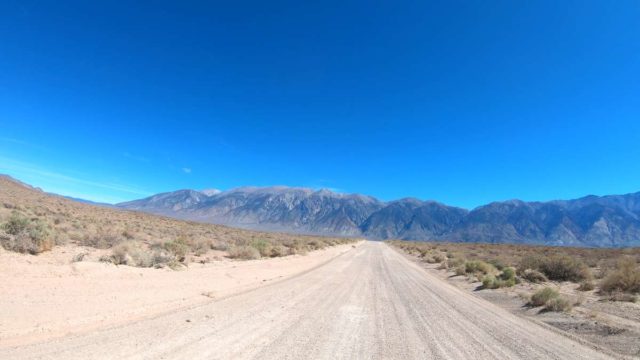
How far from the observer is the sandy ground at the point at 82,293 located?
660 centimetres

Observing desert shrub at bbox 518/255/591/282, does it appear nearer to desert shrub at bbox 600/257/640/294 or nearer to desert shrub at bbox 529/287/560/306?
desert shrub at bbox 600/257/640/294

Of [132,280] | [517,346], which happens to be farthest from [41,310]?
[517,346]

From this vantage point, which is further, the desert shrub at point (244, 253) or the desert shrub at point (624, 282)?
the desert shrub at point (244, 253)

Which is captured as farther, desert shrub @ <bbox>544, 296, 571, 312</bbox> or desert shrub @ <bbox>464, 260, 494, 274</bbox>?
desert shrub @ <bbox>464, 260, 494, 274</bbox>

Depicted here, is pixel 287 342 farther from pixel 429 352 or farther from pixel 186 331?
pixel 429 352

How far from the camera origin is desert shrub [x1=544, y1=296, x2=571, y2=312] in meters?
11.7

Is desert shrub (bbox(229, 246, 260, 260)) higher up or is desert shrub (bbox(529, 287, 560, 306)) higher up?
desert shrub (bbox(229, 246, 260, 260))

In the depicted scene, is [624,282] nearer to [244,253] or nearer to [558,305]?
[558,305]

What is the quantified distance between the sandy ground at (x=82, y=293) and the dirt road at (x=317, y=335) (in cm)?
62

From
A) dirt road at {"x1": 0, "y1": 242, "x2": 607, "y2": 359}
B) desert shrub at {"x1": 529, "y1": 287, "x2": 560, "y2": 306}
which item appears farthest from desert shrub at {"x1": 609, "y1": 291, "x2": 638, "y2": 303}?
dirt road at {"x1": 0, "y1": 242, "x2": 607, "y2": 359}

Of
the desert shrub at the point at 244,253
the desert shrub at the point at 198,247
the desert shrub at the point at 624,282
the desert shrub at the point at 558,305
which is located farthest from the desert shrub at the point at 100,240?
the desert shrub at the point at 624,282

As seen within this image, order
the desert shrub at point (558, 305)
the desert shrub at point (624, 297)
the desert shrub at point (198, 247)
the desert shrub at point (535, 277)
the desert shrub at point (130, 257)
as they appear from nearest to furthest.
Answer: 1. the desert shrub at point (558, 305)
2. the desert shrub at point (624, 297)
3. the desert shrub at point (130, 257)
4. the desert shrub at point (535, 277)
5. the desert shrub at point (198, 247)

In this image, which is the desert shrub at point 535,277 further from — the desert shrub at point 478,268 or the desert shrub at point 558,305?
the desert shrub at point 558,305

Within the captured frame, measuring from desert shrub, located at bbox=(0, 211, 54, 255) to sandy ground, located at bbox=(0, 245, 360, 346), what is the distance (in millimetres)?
433
